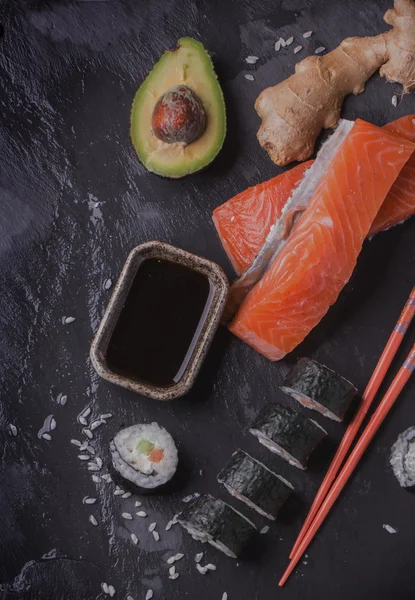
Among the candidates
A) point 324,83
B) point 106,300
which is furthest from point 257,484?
point 324,83

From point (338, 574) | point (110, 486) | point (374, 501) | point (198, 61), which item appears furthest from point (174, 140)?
point (338, 574)

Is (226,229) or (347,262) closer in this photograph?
(347,262)

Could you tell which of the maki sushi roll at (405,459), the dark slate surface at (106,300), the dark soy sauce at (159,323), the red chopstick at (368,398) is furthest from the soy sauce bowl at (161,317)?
the maki sushi roll at (405,459)

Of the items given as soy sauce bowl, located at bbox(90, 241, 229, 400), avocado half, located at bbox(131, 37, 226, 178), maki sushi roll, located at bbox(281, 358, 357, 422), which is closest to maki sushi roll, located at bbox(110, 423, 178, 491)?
soy sauce bowl, located at bbox(90, 241, 229, 400)

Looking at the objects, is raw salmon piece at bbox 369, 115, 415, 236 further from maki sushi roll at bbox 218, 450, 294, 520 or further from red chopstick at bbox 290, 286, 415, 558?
maki sushi roll at bbox 218, 450, 294, 520

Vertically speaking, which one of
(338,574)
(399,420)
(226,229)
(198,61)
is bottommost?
(338,574)

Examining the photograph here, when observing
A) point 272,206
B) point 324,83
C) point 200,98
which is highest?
point 200,98

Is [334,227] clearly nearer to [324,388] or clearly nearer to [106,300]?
[324,388]

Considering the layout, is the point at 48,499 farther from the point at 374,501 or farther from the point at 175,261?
the point at 374,501
